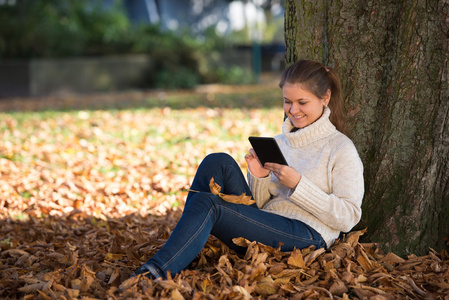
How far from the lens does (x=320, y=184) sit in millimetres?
3221

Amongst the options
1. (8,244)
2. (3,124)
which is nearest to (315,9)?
(8,244)

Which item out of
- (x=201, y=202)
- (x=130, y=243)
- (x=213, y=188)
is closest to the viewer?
(x=201, y=202)

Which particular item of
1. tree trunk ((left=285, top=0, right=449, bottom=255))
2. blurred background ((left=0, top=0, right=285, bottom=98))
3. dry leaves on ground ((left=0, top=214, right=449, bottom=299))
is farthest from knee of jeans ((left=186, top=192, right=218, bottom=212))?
blurred background ((left=0, top=0, right=285, bottom=98))

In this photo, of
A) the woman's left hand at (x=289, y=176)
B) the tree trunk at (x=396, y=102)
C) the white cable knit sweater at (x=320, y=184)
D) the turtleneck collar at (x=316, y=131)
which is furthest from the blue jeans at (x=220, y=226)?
the tree trunk at (x=396, y=102)

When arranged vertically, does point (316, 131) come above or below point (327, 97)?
below

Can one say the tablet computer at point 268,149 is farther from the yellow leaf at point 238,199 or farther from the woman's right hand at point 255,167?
the yellow leaf at point 238,199

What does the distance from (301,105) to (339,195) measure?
0.59m

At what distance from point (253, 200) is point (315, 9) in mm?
1340

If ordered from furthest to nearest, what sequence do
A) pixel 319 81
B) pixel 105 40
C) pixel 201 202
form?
pixel 105 40 < pixel 319 81 < pixel 201 202

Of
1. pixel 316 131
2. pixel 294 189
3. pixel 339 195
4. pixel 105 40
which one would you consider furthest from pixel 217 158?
pixel 105 40

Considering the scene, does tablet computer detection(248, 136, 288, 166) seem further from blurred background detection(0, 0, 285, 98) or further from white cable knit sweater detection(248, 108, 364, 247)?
blurred background detection(0, 0, 285, 98)

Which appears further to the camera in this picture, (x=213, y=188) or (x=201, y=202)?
(x=213, y=188)

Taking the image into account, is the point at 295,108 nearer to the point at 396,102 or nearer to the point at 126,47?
the point at 396,102

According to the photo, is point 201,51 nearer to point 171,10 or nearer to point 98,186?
point 171,10
